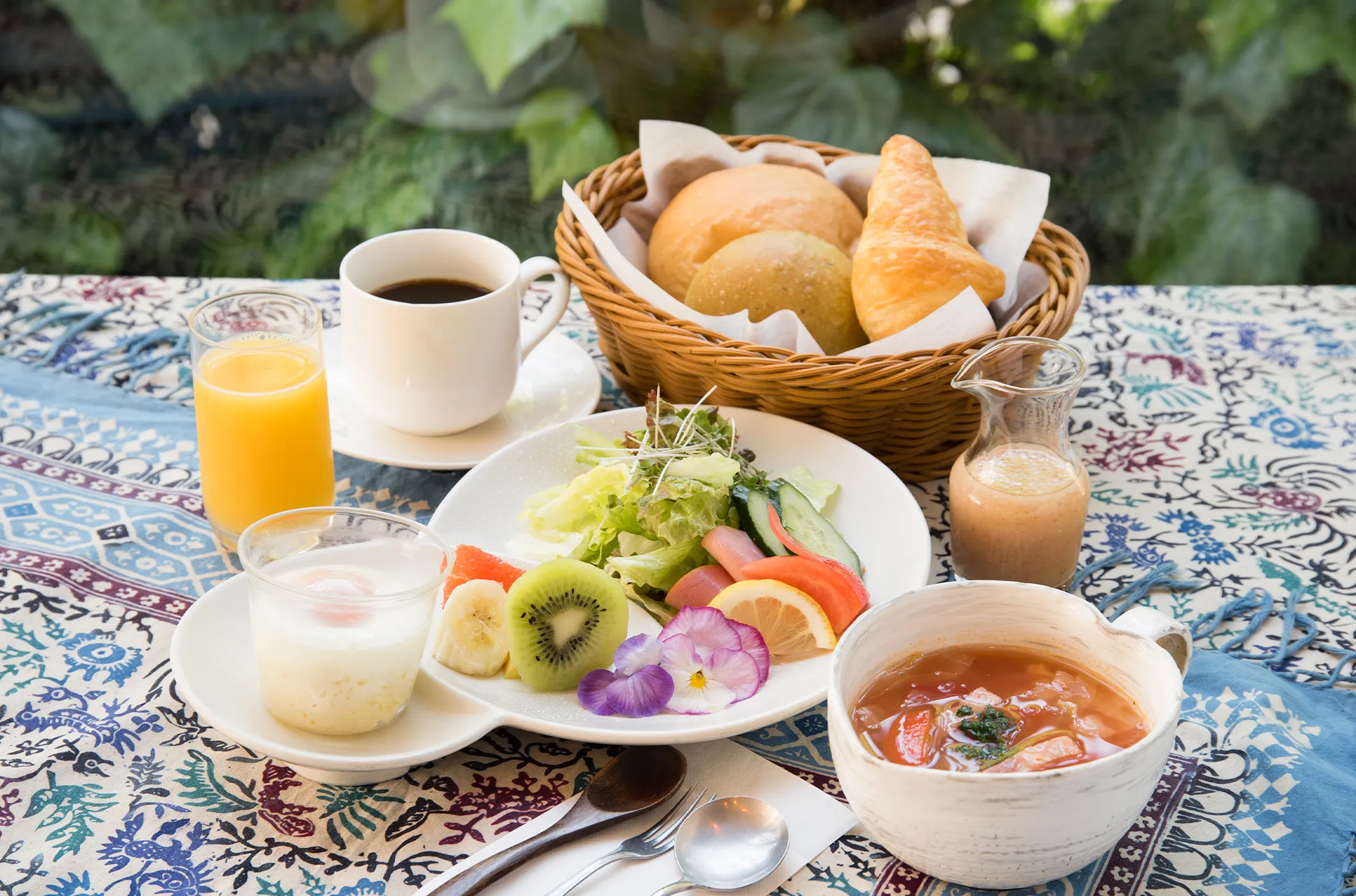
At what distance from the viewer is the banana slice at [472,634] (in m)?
1.05

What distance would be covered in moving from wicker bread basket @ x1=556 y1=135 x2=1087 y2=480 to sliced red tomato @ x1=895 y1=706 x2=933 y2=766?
454 millimetres

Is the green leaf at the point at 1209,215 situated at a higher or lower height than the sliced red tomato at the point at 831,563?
lower

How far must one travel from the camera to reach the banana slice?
1.05m

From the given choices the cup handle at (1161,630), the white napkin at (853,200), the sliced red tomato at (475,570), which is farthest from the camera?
the white napkin at (853,200)

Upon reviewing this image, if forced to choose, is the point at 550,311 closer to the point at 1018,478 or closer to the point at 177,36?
the point at 1018,478

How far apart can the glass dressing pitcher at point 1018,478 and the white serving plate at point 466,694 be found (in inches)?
2.3

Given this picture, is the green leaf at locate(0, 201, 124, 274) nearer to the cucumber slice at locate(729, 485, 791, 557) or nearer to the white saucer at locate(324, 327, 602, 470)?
the white saucer at locate(324, 327, 602, 470)

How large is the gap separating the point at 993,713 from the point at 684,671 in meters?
0.27

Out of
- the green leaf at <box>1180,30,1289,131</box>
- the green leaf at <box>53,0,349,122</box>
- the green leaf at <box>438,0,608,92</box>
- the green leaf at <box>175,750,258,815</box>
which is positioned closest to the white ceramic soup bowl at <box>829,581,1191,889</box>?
the green leaf at <box>175,750,258,815</box>

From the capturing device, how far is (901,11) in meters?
3.10

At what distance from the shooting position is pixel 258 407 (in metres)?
1.23

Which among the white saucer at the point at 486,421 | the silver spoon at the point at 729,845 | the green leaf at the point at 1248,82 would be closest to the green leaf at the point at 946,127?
the green leaf at the point at 1248,82

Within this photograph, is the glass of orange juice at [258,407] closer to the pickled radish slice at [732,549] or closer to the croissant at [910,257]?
the pickled radish slice at [732,549]

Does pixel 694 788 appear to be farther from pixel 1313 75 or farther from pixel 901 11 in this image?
pixel 1313 75
